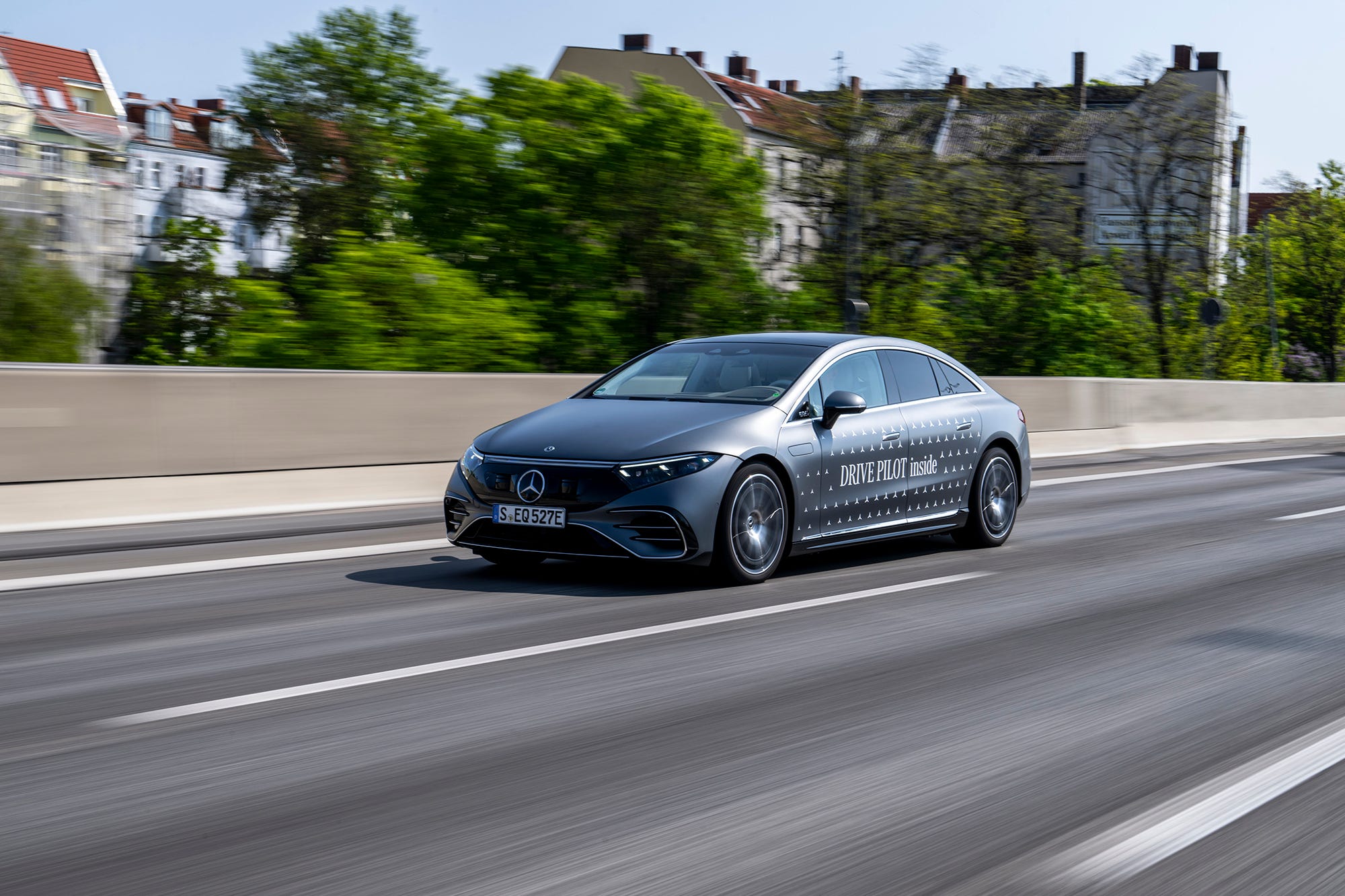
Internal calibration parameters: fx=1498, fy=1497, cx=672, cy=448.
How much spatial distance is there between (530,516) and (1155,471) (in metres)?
12.6

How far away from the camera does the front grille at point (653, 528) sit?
7895 millimetres

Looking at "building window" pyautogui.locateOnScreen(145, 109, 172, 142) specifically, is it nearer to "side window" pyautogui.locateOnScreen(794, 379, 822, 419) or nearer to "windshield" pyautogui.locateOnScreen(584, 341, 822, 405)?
"windshield" pyautogui.locateOnScreen(584, 341, 822, 405)

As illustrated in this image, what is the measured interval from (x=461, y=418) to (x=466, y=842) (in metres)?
9.79

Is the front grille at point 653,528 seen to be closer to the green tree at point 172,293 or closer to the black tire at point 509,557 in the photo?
the black tire at point 509,557

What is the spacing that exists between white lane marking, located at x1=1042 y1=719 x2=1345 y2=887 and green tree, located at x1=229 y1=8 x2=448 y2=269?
4408 centimetres

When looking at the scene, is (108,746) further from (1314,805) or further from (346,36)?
(346,36)

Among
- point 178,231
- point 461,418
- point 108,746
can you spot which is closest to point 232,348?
point 461,418

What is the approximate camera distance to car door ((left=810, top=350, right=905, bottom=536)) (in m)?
8.88

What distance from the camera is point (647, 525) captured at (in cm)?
791

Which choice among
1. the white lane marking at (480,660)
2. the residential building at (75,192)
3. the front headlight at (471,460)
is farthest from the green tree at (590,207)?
the white lane marking at (480,660)

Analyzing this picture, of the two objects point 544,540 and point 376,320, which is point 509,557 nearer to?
point 544,540

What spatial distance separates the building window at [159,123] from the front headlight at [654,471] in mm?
116621

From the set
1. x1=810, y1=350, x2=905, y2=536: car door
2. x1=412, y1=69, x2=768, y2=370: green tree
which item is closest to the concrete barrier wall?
x1=810, y1=350, x2=905, y2=536: car door

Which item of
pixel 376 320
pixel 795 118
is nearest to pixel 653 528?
pixel 376 320
